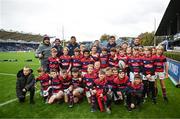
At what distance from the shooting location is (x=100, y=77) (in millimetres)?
5875

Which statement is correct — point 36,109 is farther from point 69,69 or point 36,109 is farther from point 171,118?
point 171,118

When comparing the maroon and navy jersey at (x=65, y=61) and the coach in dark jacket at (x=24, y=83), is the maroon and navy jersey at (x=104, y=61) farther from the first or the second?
the coach in dark jacket at (x=24, y=83)

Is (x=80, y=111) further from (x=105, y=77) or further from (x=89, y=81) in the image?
(x=105, y=77)

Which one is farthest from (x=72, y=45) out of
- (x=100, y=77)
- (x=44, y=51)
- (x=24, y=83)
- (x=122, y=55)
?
(x=100, y=77)

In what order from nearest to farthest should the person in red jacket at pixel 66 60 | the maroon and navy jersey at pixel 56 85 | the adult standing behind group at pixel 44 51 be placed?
the maroon and navy jersey at pixel 56 85
the person in red jacket at pixel 66 60
the adult standing behind group at pixel 44 51

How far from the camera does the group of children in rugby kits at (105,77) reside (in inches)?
229

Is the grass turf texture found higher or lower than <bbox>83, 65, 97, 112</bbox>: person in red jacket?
lower

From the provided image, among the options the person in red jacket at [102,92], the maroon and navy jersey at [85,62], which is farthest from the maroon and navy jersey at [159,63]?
the maroon and navy jersey at [85,62]

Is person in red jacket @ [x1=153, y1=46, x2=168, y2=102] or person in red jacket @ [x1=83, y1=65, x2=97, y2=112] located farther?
person in red jacket @ [x1=153, y1=46, x2=168, y2=102]

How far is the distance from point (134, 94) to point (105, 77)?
36.0 inches

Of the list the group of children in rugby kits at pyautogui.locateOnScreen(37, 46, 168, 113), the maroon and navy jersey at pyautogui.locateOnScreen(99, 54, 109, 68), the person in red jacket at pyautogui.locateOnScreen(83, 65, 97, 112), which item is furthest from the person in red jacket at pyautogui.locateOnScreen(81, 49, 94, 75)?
the person in red jacket at pyautogui.locateOnScreen(83, 65, 97, 112)

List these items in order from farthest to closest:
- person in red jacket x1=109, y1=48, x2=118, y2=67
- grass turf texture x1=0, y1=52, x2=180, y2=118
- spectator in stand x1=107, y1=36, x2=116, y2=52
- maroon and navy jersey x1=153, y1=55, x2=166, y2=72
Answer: spectator in stand x1=107, y1=36, x2=116, y2=52
person in red jacket x1=109, y1=48, x2=118, y2=67
maroon and navy jersey x1=153, y1=55, x2=166, y2=72
grass turf texture x1=0, y1=52, x2=180, y2=118

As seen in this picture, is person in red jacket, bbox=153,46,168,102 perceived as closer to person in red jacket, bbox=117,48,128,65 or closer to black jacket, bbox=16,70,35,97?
person in red jacket, bbox=117,48,128,65

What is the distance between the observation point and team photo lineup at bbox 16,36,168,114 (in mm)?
5840
